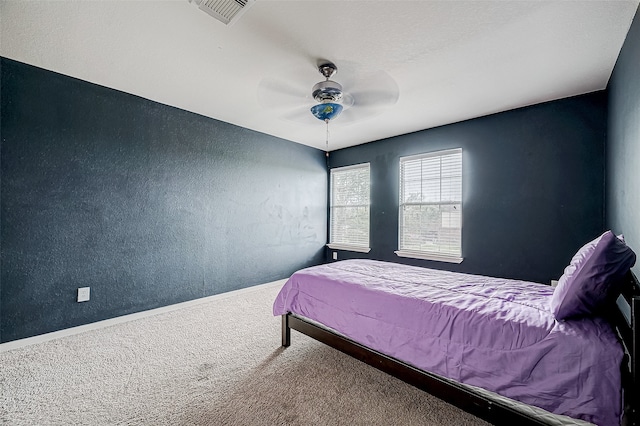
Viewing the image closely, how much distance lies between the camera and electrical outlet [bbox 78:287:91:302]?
8.86ft

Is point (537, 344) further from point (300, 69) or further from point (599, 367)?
point (300, 69)

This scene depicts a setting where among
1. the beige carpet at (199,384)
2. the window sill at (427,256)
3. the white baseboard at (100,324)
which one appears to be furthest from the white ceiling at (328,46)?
the white baseboard at (100,324)

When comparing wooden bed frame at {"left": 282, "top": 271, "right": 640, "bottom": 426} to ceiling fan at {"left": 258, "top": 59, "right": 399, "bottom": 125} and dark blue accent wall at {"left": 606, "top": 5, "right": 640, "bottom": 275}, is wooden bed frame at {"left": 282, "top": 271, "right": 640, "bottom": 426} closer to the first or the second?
dark blue accent wall at {"left": 606, "top": 5, "right": 640, "bottom": 275}

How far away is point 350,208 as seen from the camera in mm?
5230

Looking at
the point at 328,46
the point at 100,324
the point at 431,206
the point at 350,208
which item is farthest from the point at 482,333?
the point at 350,208

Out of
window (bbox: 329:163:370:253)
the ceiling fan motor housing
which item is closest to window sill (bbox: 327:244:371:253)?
window (bbox: 329:163:370:253)

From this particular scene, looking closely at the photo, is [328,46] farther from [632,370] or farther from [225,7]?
[632,370]

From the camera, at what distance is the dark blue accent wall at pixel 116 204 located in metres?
2.42

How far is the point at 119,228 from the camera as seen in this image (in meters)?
2.96

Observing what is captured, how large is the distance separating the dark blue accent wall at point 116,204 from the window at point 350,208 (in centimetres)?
147

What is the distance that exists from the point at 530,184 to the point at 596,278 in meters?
2.44

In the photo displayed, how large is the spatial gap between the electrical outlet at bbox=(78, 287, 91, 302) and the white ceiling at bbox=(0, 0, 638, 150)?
215 cm

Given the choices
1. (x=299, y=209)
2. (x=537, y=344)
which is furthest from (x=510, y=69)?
(x=299, y=209)

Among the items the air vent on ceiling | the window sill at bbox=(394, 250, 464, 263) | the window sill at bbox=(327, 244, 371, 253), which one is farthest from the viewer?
the window sill at bbox=(327, 244, 371, 253)
